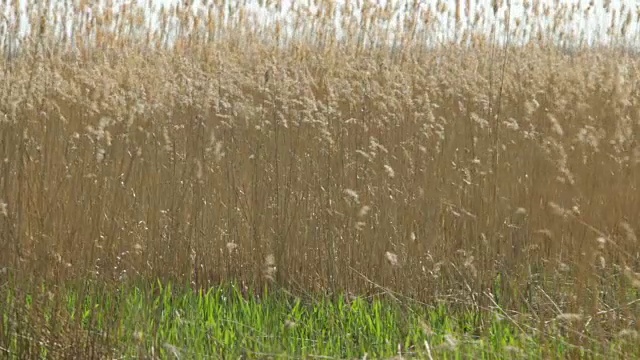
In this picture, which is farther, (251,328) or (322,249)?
(322,249)

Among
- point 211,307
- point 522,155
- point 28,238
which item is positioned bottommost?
point 211,307

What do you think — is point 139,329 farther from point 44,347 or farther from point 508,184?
point 508,184

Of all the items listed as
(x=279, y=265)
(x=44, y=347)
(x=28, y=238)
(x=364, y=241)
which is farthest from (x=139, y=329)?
(x=364, y=241)

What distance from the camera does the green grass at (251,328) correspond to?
2389 mm

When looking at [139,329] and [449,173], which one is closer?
[139,329]

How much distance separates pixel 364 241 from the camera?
3.39m

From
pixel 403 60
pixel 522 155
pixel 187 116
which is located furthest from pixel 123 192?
pixel 403 60

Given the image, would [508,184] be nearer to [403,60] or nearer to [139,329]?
[139,329]

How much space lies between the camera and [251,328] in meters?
2.64

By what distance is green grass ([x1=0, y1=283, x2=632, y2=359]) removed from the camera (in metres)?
2.39

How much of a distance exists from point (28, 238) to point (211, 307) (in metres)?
0.63

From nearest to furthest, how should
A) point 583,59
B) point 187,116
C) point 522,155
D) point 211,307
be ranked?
1. point 211,307
2. point 522,155
3. point 187,116
4. point 583,59

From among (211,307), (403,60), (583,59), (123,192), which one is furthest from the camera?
(583,59)

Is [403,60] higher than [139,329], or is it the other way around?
[403,60]
